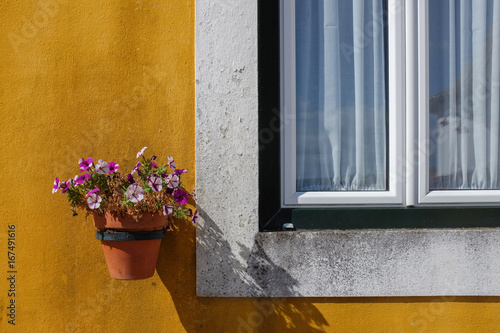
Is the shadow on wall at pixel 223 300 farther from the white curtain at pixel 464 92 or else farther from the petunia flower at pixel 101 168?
the white curtain at pixel 464 92

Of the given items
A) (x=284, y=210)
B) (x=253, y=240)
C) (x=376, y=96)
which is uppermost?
(x=376, y=96)

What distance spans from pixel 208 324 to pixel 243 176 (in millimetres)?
890

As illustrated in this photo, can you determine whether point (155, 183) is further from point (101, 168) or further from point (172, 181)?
point (101, 168)

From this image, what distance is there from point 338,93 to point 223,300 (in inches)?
56.0

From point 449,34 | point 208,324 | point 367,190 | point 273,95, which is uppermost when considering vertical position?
point 449,34

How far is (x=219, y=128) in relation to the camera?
8.45 feet

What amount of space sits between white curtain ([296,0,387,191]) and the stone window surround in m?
0.35

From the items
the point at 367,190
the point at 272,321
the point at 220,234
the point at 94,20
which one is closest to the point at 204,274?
the point at 220,234

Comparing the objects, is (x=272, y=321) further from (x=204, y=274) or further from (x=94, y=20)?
(x=94, y=20)

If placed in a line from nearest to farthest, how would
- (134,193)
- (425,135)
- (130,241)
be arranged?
(134,193)
(130,241)
(425,135)

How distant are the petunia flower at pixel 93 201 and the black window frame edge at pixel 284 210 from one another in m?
0.93

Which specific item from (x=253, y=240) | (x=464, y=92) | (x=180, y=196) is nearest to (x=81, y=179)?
(x=180, y=196)

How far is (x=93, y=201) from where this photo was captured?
2.24m

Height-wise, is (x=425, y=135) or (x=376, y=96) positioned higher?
(x=376, y=96)
